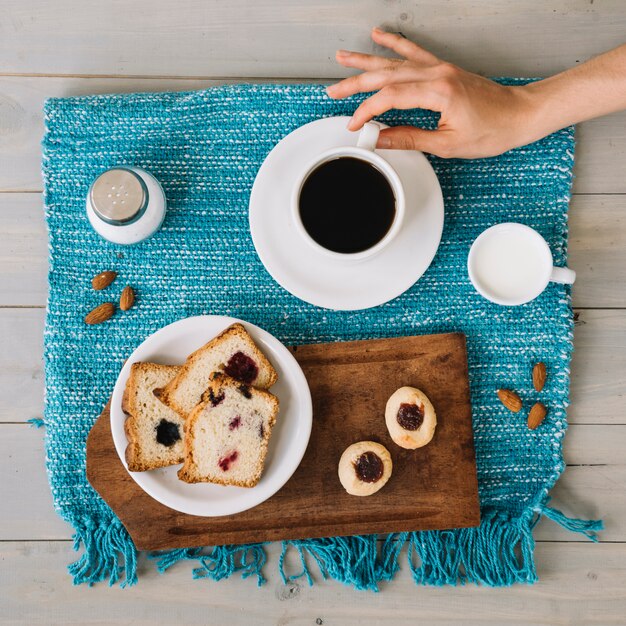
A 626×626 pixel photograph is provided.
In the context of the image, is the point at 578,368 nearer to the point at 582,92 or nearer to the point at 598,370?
the point at 598,370

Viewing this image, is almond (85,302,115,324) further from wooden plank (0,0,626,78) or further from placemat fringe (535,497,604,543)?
placemat fringe (535,497,604,543)

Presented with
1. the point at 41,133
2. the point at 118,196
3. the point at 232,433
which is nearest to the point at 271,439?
the point at 232,433

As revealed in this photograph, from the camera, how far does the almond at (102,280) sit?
0.91 metres

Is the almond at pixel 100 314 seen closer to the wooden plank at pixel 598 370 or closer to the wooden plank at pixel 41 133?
the wooden plank at pixel 41 133

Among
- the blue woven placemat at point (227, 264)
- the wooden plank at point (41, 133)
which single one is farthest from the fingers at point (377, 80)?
the wooden plank at point (41, 133)

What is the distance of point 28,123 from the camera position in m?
0.96

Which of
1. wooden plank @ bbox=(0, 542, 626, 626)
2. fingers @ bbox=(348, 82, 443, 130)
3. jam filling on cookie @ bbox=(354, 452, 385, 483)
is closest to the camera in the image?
fingers @ bbox=(348, 82, 443, 130)

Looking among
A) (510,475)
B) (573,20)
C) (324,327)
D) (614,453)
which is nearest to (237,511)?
(324,327)

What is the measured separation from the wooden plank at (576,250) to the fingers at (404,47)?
1.04 ft

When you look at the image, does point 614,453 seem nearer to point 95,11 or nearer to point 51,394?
point 51,394

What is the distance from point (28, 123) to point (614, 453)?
1.06 meters

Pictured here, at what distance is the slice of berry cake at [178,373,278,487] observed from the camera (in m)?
0.82

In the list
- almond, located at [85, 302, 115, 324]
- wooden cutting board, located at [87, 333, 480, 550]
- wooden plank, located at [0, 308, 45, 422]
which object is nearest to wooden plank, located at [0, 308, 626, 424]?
wooden plank, located at [0, 308, 45, 422]

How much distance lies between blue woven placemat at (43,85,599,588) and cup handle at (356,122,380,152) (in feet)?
0.53
